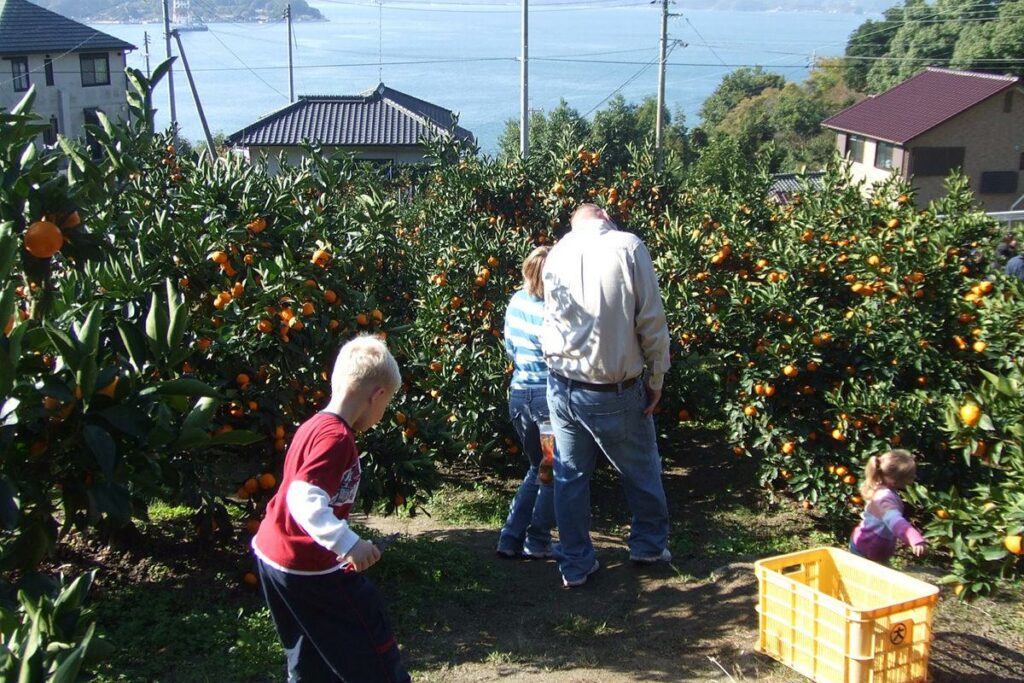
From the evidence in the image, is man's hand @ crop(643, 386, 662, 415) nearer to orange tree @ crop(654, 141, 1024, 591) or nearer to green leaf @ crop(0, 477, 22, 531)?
orange tree @ crop(654, 141, 1024, 591)

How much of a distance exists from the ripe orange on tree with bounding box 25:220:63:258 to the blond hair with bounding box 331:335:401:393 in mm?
1250

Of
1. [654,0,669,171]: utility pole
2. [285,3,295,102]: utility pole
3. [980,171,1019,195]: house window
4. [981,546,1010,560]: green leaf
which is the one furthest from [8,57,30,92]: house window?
[981,546,1010,560]: green leaf

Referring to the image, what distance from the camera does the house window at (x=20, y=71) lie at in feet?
113

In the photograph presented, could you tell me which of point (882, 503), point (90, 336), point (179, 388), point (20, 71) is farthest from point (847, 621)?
point (20, 71)

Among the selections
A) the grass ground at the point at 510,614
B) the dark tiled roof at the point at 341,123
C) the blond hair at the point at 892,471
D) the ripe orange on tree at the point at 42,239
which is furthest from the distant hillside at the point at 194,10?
the blond hair at the point at 892,471

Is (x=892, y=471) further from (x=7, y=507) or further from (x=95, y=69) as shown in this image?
(x=95, y=69)

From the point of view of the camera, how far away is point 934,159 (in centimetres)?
3644

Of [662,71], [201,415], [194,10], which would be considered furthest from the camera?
[194,10]

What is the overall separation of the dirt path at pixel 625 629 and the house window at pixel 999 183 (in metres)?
37.2

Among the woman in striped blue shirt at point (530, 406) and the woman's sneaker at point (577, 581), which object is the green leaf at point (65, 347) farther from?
the woman's sneaker at point (577, 581)

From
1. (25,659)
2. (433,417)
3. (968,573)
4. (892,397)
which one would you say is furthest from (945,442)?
(25,659)

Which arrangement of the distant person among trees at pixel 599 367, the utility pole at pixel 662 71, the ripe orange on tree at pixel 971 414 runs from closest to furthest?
the ripe orange on tree at pixel 971 414 < the distant person among trees at pixel 599 367 < the utility pole at pixel 662 71

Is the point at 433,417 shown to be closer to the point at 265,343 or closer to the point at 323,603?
the point at 265,343

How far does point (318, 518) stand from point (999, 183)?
40.2m
